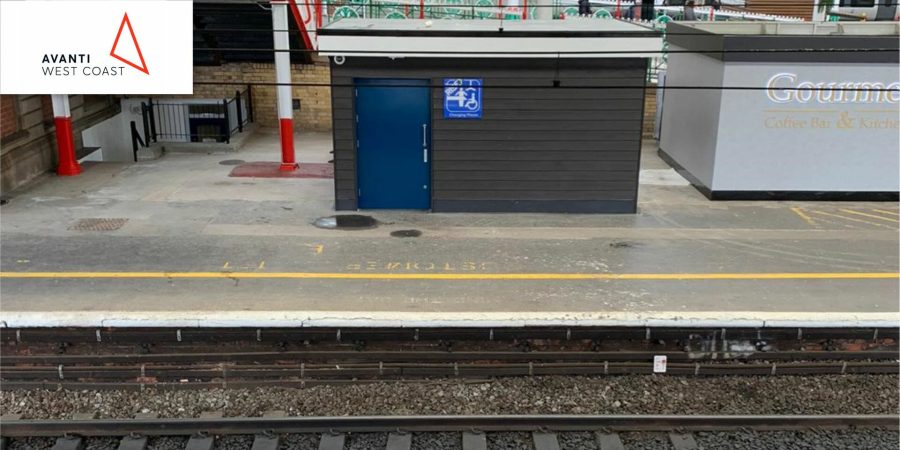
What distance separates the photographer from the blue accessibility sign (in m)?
10.8

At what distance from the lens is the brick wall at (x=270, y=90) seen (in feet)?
59.6

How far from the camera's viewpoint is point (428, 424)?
6375mm

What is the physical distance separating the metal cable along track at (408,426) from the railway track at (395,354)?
0.85m

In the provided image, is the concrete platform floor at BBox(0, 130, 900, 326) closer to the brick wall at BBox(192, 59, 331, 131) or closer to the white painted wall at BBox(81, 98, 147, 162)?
the white painted wall at BBox(81, 98, 147, 162)

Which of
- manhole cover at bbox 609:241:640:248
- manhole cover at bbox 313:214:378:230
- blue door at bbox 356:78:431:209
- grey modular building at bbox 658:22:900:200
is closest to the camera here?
manhole cover at bbox 609:241:640:248

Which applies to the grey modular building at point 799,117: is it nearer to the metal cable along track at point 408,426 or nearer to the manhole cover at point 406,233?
the manhole cover at point 406,233

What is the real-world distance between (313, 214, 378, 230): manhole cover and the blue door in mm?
484

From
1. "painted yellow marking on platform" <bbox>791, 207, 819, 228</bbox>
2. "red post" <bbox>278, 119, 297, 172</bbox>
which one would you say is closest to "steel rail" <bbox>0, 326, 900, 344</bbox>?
"painted yellow marking on platform" <bbox>791, 207, 819, 228</bbox>

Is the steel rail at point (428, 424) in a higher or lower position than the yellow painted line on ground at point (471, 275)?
lower

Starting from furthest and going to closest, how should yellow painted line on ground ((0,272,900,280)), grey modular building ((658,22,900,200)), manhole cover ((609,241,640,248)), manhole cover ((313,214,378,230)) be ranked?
grey modular building ((658,22,900,200)) → manhole cover ((313,214,378,230)) → manhole cover ((609,241,640,248)) → yellow painted line on ground ((0,272,900,280))

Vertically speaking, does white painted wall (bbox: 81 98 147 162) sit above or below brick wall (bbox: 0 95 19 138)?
below

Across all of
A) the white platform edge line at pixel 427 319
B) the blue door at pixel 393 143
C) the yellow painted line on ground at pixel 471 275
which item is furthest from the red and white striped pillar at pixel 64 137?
the white platform edge line at pixel 427 319

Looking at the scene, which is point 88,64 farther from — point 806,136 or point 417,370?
point 806,136

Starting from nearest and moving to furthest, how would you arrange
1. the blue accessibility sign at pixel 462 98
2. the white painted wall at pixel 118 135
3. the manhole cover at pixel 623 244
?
the manhole cover at pixel 623 244, the blue accessibility sign at pixel 462 98, the white painted wall at pixel 118 135
